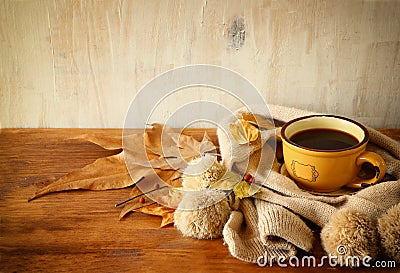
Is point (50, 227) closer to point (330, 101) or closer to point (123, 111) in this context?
point (123, 111)

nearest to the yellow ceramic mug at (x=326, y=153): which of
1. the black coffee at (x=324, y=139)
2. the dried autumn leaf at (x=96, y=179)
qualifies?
the black coffee at (x=324, y=139)

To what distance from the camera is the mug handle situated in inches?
26.0

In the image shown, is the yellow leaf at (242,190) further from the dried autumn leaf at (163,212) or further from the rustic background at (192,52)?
the rustic background at (192,52)

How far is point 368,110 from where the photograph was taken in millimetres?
904

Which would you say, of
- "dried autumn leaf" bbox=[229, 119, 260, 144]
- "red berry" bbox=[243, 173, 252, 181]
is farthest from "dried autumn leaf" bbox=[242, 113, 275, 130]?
"red berry" bbox=[243, 173, 252, 181]

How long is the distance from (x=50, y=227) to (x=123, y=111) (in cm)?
32

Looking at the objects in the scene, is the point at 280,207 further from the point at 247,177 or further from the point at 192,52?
the point at 192,52

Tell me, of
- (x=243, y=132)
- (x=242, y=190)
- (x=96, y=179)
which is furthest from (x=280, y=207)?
(x=96, y=179)

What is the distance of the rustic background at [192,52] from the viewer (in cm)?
83

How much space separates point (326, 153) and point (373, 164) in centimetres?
7

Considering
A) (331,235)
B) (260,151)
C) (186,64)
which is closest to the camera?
(331,235)

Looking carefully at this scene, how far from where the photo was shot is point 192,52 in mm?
864

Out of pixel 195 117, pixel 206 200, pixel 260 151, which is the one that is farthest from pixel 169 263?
pixel 195 117

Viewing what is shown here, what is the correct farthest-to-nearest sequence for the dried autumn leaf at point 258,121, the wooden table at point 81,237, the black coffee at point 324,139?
1. the dried autumn leaf at point 258,121
2. the black coffee at point 324,139
3. the wooden table at point 81,237
